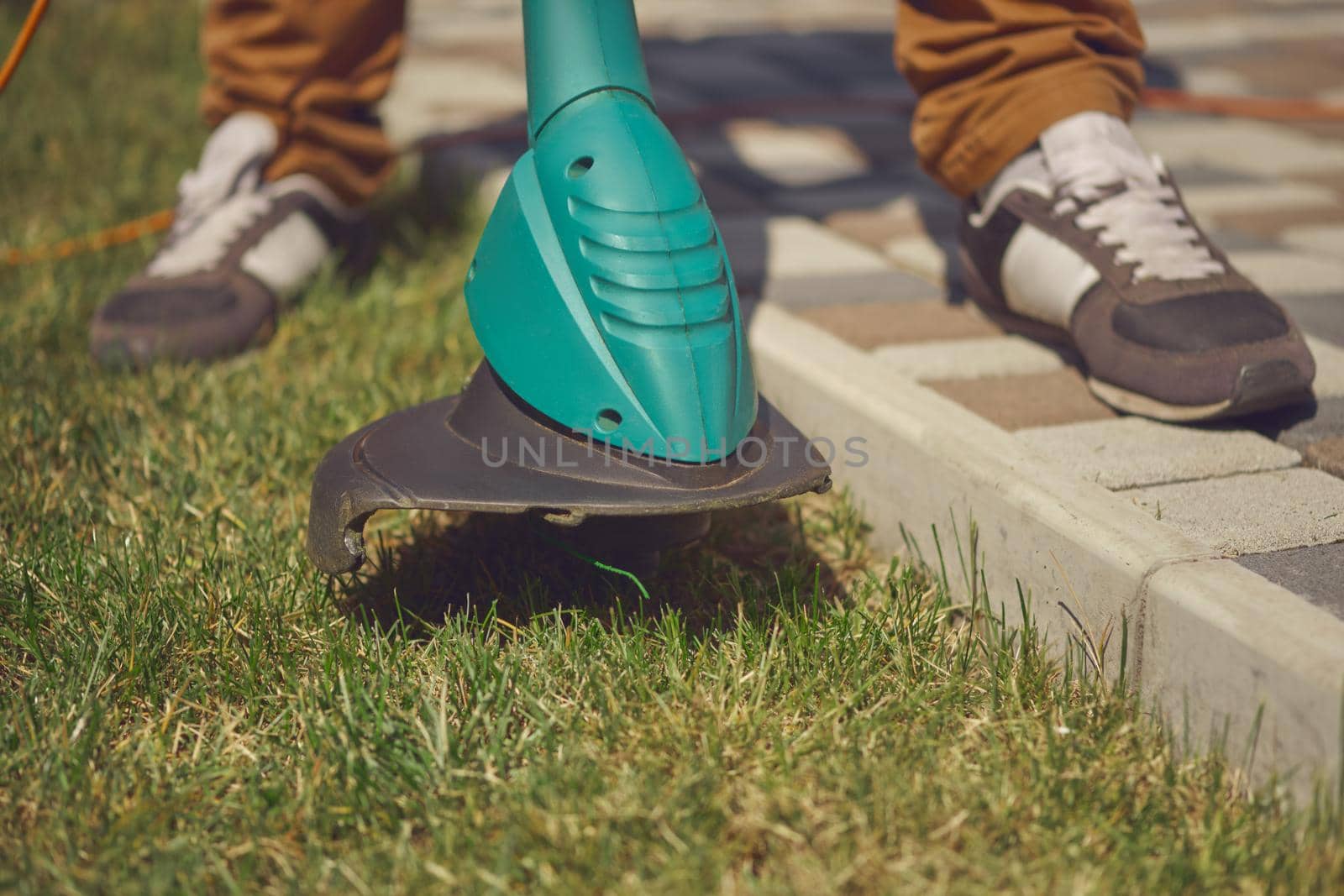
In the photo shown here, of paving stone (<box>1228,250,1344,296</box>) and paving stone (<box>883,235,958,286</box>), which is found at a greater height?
paving stone (<box>883,235,958,286</box>)

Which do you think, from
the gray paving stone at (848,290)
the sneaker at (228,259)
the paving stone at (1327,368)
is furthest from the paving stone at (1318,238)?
the sneaker at (228,259)

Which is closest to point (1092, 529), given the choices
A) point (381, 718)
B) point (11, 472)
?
point (381, 718)

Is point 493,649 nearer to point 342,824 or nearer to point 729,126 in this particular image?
point 342,824

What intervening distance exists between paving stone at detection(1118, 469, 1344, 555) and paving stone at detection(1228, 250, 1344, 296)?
750 mm

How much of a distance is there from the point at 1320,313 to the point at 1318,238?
19.8 inches

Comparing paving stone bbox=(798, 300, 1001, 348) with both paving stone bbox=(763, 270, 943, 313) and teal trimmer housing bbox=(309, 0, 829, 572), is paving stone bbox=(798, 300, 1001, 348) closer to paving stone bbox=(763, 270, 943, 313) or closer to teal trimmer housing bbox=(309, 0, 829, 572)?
paving stone bbox=(763, 270, 943, 313)

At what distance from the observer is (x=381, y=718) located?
134cm

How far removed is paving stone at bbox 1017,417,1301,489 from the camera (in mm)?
1617

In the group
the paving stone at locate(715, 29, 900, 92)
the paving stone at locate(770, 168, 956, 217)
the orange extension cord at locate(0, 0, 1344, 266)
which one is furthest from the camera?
the paving stone at locate(715, 29, 900, 92)

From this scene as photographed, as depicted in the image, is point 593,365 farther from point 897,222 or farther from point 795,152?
point 795,152

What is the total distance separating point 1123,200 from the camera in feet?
6.28

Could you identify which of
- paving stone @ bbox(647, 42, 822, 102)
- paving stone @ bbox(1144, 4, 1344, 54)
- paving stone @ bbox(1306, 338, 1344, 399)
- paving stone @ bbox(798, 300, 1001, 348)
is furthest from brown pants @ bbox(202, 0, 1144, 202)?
paving stone @ bbox(1144, 4, 1344, 54)

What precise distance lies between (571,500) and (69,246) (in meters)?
1.92

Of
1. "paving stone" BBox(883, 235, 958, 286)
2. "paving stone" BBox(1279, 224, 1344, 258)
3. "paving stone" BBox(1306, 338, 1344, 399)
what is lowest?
"paving stone" BBox(1279, 224, 1344, 258)
